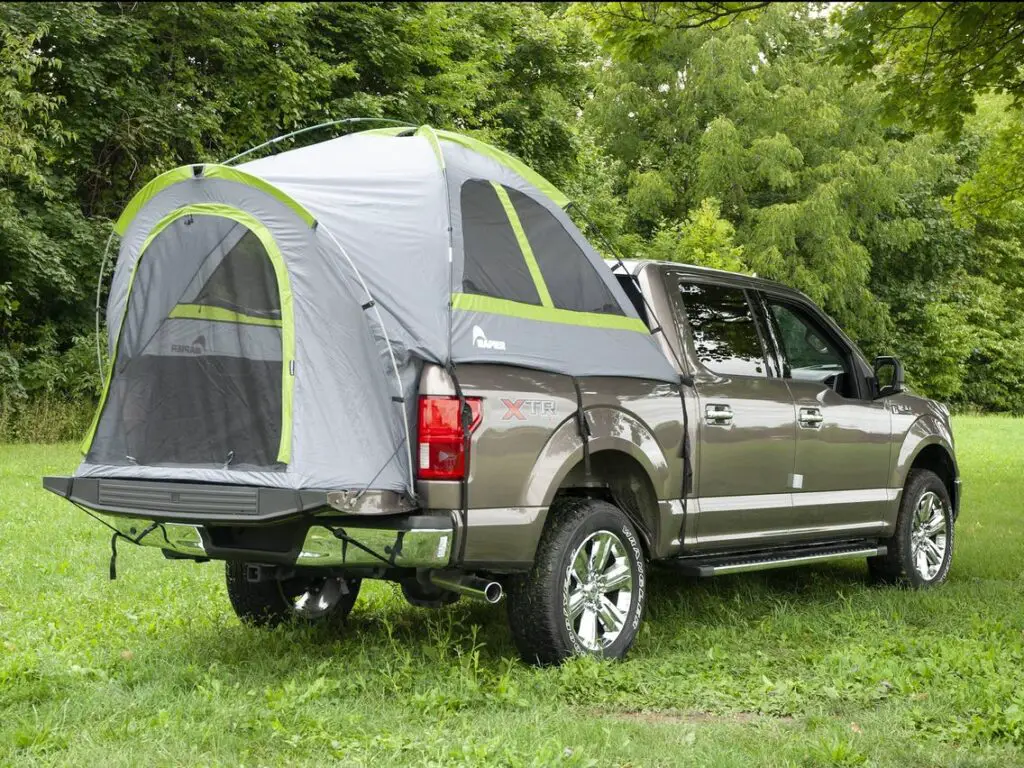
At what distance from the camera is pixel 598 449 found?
5.80m

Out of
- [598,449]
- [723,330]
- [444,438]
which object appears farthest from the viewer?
[723,330]

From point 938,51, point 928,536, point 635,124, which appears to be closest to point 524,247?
point 928,536

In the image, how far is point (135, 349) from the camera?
595 centimetres

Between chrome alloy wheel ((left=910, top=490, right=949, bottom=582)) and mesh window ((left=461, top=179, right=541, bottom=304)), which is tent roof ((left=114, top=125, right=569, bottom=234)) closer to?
mesh window ((left=461, top=179, right=541, bottom=304))

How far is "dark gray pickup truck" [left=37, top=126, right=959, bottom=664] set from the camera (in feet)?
16.8

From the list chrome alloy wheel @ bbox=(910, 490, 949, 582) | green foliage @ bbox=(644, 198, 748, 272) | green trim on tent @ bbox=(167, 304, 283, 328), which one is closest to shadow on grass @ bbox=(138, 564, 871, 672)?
chrome alloy wheel @ bbox=(910, 490, 949, 582)

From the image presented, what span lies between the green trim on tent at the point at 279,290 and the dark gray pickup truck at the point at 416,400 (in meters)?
0.01

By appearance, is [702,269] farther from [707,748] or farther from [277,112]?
[277,112]

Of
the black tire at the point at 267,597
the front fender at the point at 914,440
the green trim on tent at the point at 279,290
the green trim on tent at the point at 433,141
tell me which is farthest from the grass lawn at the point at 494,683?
the green trim on tent at the point at 433,141

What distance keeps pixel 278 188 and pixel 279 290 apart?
1.42 feet

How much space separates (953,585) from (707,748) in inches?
166

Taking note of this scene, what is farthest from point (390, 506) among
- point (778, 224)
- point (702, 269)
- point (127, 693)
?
point (778, 224)

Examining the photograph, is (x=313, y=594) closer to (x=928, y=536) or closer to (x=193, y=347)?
(x=193, y=347)

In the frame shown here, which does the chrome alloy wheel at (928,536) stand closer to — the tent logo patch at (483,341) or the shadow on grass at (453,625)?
the shadow on grass at (453,625)
